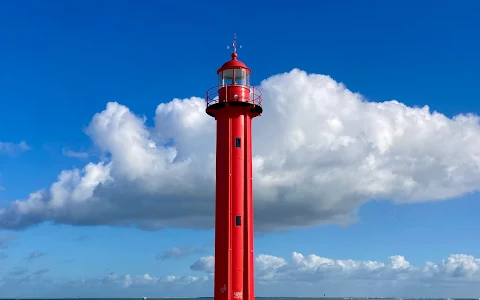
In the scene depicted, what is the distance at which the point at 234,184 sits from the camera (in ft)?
123

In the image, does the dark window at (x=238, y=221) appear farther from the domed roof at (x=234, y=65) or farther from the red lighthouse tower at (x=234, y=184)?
the domed roof at (x=234, y=65)

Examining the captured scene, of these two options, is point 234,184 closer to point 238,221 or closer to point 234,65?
point 238,221

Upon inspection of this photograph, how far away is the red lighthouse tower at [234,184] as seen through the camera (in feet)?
120

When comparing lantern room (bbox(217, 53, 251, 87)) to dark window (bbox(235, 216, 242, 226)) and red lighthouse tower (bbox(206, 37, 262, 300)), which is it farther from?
dark window (bbox(235, 216, 242, 226))

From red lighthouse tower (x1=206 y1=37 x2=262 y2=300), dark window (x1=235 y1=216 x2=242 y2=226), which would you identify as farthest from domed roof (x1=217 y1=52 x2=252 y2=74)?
dark window (x1=235 y1=216 x2=242 y2=226)

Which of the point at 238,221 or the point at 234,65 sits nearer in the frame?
the point at 238,221

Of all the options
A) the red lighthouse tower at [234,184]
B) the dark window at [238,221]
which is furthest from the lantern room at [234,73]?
the dark window at [238,221]

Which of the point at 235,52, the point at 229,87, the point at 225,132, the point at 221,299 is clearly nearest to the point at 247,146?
the point at 225,132

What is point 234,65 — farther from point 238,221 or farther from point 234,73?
point 238,221

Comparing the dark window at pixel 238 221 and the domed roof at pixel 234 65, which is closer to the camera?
the dark window at pixel 238 221

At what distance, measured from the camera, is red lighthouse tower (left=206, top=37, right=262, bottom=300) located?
120ft

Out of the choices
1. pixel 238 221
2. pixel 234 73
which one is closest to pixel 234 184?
pixel 238 221

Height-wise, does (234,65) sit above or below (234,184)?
above

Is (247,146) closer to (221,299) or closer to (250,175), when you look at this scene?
(250,175)
